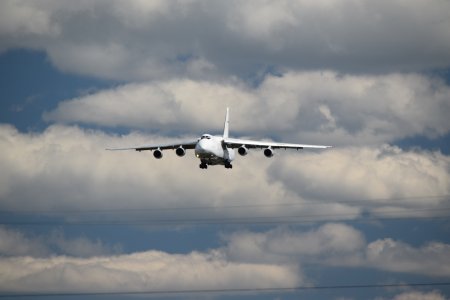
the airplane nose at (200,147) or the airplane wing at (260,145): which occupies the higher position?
the airplane wing at (260,145)

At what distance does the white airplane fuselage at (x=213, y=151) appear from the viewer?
123m

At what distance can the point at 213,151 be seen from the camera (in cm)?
12344

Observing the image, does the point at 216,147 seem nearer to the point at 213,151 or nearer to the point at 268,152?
the point at 213,151

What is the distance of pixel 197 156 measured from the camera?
124312 mm

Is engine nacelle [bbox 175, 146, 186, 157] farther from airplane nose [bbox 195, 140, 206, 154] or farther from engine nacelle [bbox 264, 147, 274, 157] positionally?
engine nacelle [bbox 264, 147, 274, 157]

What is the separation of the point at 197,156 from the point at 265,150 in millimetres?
8793

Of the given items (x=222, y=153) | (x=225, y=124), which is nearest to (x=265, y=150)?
(x=222, y=153)

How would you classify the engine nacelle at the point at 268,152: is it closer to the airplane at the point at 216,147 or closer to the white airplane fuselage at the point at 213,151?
the airplane at the point at 216,147

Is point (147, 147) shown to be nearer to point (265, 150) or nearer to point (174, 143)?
point (174, 143)

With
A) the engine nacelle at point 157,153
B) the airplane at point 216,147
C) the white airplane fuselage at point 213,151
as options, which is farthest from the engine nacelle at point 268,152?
the engine nacelle at point 157,153

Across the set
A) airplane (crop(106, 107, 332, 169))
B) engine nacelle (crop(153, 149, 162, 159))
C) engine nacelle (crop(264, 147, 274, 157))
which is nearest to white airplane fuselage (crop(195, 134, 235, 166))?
airplane (crop(106, 107, 332, 169))

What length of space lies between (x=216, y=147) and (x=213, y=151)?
1.26 m

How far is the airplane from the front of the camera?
123375mm

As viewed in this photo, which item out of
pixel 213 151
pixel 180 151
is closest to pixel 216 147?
pixel 213 151
